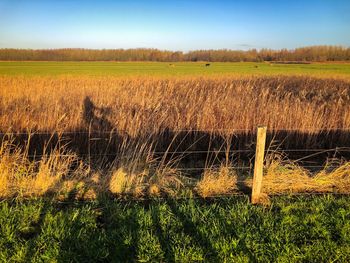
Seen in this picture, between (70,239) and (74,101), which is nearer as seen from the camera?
(70,239)

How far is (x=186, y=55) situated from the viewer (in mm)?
101000

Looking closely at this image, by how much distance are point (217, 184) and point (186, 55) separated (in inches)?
3902

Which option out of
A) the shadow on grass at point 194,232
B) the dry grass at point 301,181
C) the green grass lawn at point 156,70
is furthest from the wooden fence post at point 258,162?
the green grass lawn at point 156,70

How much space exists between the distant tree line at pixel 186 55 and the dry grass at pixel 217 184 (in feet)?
221

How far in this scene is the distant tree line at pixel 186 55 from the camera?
74.0 meters

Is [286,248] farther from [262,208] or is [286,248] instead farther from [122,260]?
[122,260]

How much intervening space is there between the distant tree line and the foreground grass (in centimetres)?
6774

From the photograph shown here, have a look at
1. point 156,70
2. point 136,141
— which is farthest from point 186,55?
point 136,141

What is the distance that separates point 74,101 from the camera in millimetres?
10984

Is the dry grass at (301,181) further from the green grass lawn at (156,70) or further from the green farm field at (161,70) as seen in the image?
the green grass lawn at (156,70)

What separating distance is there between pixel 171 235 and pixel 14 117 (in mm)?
6214

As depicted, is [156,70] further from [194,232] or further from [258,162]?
[194,232]

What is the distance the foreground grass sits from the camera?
10.2ft

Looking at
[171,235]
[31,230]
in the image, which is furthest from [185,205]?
[31,230]
